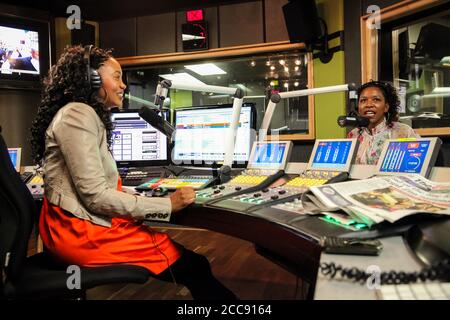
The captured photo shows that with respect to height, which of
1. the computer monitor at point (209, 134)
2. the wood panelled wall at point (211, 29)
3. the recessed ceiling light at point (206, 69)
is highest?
the wood panelled wall at point (211, 29)

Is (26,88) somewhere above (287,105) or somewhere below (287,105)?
above

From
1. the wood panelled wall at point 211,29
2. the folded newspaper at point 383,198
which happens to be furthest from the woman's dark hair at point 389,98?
the wood panelled wall at point 211,29

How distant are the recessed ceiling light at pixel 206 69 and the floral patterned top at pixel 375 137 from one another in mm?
2374

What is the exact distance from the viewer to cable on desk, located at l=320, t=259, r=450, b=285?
1.71 ft

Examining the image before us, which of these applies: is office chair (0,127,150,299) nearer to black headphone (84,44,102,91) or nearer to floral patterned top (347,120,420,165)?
black headphone (84,44,102,91)

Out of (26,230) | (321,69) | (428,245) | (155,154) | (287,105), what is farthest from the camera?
(287,105)

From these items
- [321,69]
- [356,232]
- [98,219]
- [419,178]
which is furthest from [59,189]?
[321,69]

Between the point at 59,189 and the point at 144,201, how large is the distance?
28 centimetres

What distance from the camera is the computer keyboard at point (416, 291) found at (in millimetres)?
481

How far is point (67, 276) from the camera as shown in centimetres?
107

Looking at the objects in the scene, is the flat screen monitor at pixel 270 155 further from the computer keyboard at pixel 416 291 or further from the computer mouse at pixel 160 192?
the computer keyboard at pixel 416 291

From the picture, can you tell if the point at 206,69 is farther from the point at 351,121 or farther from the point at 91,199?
the point at 91,199
